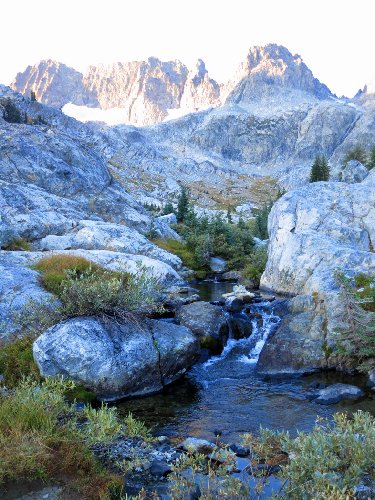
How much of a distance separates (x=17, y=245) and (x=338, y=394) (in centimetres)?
2564

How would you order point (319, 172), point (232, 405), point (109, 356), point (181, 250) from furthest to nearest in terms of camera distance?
point (319, 172) → point (181, 250) → point (232, 405) → point (109, 356)

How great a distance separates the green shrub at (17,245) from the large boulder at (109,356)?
58.8ft

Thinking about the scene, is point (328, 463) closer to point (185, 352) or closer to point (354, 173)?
point (185, 352)

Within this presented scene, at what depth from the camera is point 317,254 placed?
2964cm

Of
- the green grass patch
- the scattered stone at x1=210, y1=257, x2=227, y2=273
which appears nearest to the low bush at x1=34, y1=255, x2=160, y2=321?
the green grass patch

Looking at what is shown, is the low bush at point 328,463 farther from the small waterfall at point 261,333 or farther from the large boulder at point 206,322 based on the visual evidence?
the small waterfall at point 261,333

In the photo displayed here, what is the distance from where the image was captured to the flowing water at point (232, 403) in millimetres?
13141

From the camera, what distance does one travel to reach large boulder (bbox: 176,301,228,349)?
20.2m

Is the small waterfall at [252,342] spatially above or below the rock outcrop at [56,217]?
below

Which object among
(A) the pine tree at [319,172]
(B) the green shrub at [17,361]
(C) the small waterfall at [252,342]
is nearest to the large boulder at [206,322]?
(C) the small waterfall at [252,342]

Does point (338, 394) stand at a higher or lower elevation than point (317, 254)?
lower

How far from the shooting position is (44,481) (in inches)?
293


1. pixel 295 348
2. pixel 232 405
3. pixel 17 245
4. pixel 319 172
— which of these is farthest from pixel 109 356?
pixel 319 172

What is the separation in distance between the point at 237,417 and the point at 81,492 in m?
7.40
